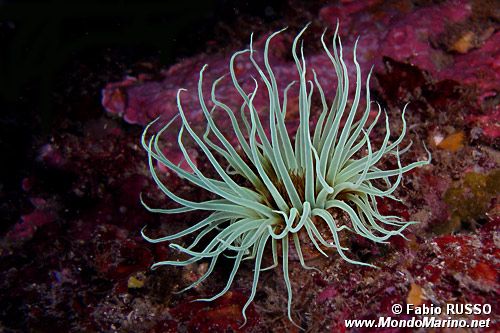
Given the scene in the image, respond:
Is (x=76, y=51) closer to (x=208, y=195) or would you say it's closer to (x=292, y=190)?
(x=208, y=195)

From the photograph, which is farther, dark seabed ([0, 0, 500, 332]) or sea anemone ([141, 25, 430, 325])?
dark seabed ([0, 0, 500, 332])

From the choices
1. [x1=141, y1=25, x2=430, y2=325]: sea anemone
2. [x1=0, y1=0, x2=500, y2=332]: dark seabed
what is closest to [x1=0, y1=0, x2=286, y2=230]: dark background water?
[x1=0, y1=0, x2=500, y2=332]: dark seabed

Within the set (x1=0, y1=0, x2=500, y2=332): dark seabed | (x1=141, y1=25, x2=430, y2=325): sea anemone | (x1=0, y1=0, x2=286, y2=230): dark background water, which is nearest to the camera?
(x1=141, y1=25, x2=430, y2=325): sea anemone

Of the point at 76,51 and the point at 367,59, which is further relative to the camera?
the point at 76,51

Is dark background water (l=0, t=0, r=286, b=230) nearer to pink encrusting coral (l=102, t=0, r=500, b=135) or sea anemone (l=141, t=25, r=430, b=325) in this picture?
pink encrusting coral (l=102, t=0, r=500, b=135)

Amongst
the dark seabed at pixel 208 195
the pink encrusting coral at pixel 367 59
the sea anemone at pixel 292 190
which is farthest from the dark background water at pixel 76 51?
the sea anemone at pixel 292 190

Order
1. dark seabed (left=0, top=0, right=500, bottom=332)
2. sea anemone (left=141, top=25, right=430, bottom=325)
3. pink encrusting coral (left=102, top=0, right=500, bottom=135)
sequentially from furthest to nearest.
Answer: pink encrusting coral (left=102, top=0, right=500, bottom=135), dark seabed (left=0, top=0, right=500, bottom=332), sea anemone (left=141, top=25, right=430, bottom=325)

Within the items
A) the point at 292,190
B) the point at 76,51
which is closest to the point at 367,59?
the point at 292,190

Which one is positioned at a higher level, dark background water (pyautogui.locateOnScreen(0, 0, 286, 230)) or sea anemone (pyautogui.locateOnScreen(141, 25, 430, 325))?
dark background water (pyautogui.locateOnScreen(0, 0, 286, 230))
